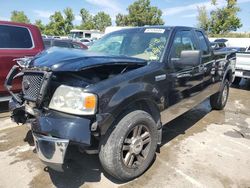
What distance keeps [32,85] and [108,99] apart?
92 centimetres

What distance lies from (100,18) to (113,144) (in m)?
58.6

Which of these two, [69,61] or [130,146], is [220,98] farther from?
[69,61]

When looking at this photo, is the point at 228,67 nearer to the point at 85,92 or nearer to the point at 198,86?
the point at 198,86

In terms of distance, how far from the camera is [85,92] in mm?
2520

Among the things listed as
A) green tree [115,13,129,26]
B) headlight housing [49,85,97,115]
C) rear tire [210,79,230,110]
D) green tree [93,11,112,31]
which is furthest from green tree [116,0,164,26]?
headlight housing [49,85,97,115]

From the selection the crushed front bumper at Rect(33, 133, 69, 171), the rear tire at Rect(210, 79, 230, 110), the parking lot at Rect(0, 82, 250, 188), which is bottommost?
the parking lot at Rect(0, 82, 250, 188)

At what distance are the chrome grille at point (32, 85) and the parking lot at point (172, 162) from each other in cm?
76

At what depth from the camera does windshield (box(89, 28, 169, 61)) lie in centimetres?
371

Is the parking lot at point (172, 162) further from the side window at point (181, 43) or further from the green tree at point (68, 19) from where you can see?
the green tree at point (68, 19)

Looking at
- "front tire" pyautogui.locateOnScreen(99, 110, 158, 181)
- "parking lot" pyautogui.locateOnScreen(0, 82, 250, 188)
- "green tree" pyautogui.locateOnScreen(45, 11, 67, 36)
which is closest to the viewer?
"front tire" pyautogui.locateOnScreen(99, 110, 158, 181)

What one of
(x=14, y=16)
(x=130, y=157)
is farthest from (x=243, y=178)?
(x=14, y=16)

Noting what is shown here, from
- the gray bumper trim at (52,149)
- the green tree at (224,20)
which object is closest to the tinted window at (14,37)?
the gray bumper trim at (52,149)

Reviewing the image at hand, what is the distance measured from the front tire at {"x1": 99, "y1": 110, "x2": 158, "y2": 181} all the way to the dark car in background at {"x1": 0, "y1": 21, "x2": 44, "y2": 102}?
340cm

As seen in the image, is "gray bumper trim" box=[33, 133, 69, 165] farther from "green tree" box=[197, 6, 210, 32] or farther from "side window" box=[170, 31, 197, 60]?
"green tree" box=[197, 6, 210, 32]
